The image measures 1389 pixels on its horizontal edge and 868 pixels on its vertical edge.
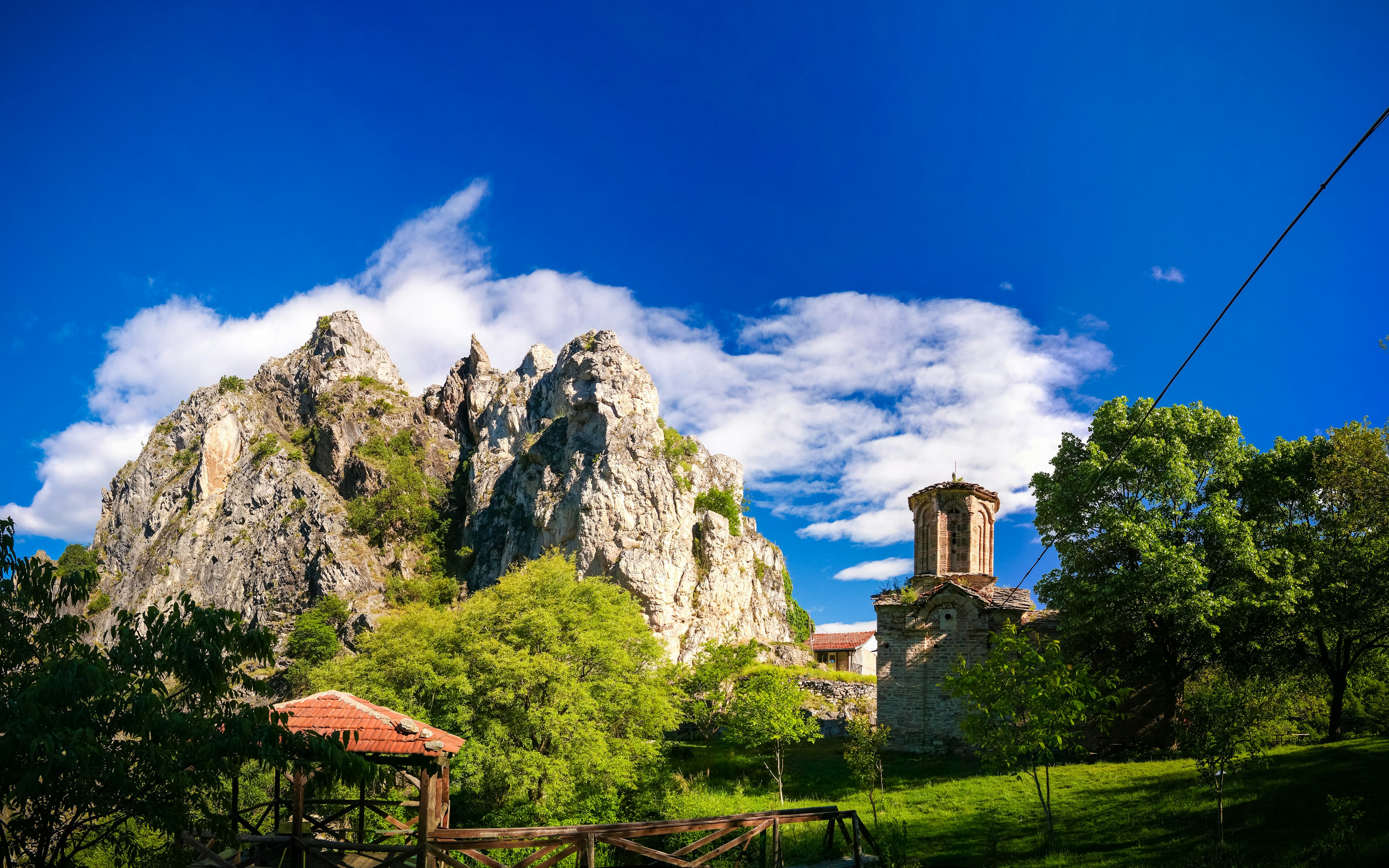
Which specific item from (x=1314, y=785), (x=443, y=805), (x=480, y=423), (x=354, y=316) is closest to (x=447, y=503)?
(x=480, y=423)

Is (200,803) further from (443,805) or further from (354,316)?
(354,316)

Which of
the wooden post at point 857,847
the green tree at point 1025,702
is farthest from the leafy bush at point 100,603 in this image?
the wooden post at point 857,847

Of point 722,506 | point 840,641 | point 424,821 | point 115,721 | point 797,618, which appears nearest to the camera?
point 115,721

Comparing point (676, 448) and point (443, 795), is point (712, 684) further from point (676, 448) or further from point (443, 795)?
point (676, 448)

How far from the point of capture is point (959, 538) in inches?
1231

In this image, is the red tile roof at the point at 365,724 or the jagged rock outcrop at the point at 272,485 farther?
the jagged rock outcrop at the point at 272,485

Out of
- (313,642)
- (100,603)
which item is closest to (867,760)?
(313,642)

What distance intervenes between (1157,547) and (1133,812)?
7840 millimetres

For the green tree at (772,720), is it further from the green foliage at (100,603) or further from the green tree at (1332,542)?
the green foliage at (100,603)

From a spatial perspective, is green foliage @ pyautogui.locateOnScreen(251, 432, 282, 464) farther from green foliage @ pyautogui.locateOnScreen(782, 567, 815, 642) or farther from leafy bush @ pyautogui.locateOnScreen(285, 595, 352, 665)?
green foliage @ pyautogui.locateOnScreen(782, 567, 815, 642)

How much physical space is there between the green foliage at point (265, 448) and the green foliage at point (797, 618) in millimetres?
50772

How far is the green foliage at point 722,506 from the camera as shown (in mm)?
64938

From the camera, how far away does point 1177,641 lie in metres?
23.0

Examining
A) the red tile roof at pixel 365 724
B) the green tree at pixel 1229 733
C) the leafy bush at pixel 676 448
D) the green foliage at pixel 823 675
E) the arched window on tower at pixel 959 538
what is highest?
the leafy bush at pixel 676 448
